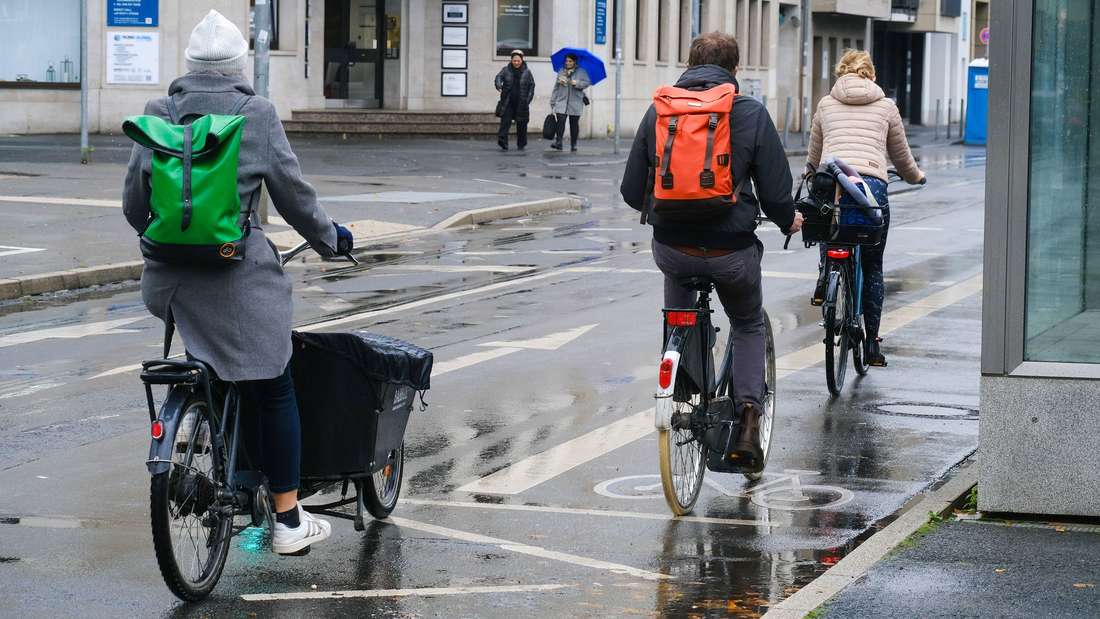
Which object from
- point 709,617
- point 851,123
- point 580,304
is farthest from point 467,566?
point 580,304

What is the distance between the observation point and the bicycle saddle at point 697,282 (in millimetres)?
7086

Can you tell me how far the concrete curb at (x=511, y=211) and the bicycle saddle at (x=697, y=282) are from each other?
518 inches

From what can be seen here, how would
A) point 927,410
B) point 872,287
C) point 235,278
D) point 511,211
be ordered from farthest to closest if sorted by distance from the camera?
point 511,211
point 872,287
point 927,410
point 235,278

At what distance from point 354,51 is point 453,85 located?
2221mm

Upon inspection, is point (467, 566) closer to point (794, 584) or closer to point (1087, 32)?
point (794, 584)

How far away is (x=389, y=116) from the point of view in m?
38.2

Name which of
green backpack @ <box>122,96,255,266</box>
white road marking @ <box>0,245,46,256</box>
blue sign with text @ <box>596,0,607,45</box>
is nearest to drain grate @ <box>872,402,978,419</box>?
green backpack @ <box>122,96,255,266</box>

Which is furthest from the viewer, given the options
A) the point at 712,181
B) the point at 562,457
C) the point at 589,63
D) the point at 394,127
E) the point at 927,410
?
the point at 394,127

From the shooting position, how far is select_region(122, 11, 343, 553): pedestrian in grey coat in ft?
18.8

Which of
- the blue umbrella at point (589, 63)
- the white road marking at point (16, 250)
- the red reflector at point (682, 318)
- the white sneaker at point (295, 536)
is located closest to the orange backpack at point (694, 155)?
the red reflector at point (682, 318)

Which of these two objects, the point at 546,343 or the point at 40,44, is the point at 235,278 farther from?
the point at 40,44

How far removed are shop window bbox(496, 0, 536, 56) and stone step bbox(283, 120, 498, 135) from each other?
2.53m

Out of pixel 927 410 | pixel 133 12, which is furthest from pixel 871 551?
pixel 133 12

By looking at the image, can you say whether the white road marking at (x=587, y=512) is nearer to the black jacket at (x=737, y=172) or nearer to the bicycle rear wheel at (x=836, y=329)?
the black jacket at (x=737, y=172)
